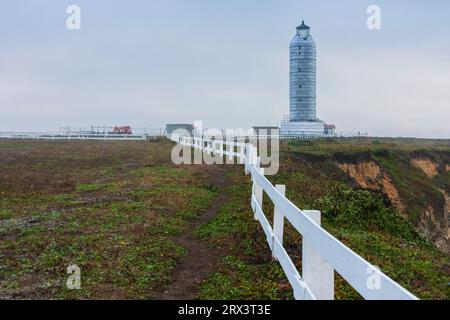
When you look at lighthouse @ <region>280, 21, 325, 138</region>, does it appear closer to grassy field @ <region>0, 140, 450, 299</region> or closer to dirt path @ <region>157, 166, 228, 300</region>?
grassy field @ <region>0, 140, 450, 299</region>

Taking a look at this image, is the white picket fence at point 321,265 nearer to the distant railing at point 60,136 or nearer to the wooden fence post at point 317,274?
the wooden fence post at point 317,274

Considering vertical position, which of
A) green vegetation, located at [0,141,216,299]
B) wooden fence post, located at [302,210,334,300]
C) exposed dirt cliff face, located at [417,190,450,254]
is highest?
wooden fence post, located at [302,210,334,300]

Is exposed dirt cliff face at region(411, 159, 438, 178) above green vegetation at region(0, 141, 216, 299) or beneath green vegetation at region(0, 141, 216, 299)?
beneath

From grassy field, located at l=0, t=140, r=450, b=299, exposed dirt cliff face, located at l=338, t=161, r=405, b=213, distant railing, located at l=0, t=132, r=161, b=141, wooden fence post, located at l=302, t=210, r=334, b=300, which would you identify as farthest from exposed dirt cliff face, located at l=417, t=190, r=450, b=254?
distant railing, located at l=0, t=132, r=161, b=141

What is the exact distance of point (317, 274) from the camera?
5363 millimetres

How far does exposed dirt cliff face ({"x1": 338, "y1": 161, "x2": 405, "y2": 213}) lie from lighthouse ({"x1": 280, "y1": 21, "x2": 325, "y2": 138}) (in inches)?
2738

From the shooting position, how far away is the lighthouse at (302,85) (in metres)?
112

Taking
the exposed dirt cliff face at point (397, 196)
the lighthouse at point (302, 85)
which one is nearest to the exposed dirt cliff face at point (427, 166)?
the exposed dirt cliff face at point (397, 196)

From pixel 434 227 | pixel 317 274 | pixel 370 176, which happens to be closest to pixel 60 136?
pixel 370 176

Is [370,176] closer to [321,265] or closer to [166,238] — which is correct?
[166,238]

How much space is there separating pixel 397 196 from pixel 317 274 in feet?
107

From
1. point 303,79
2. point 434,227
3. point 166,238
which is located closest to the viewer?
point 166,238

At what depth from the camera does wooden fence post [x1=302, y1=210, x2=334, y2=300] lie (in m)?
5.18
